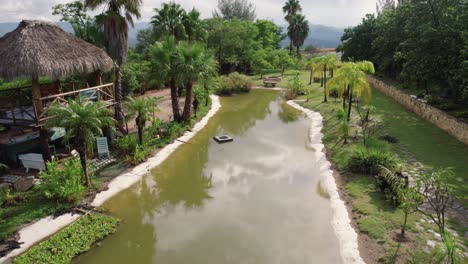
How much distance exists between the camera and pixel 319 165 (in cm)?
1448

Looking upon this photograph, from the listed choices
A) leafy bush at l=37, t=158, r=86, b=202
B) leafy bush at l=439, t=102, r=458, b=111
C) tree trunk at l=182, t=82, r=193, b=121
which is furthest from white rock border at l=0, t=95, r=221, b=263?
leafy bush at l=439, t=102, r=458, b=111

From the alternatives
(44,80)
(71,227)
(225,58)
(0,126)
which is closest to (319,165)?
(71,227)

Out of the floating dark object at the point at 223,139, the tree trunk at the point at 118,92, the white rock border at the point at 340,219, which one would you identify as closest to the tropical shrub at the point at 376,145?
the white rock border at the point at 340,219

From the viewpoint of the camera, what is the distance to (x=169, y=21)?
81.5 feet

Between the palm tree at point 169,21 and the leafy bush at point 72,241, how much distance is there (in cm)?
1835

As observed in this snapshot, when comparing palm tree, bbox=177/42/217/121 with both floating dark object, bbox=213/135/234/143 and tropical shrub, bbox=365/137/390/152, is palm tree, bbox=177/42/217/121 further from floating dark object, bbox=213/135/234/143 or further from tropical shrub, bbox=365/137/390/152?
tropical shrub, bbox=365/137/390/152

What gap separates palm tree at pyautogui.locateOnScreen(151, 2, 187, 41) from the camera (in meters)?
24.4

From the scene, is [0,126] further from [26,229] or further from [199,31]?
[199,31]

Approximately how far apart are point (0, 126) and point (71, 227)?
26.1ft

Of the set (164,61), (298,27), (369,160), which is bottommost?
(369,160)

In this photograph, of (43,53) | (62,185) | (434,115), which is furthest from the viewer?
(434,115)

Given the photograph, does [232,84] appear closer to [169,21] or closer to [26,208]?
[169,21]

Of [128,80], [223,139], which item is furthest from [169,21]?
[223,139]

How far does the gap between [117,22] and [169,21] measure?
8.71m
